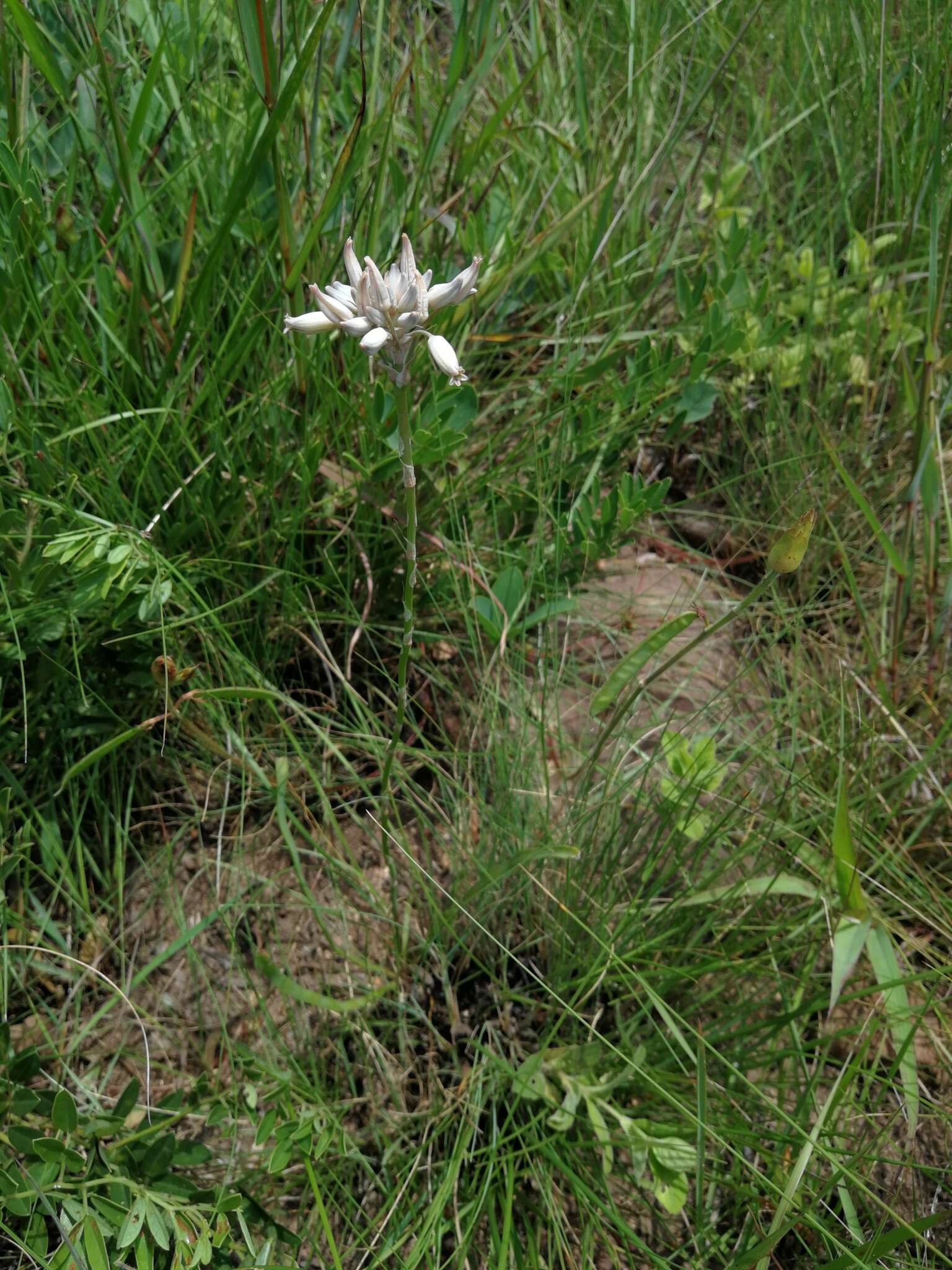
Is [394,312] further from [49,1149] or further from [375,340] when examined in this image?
[49,1149]

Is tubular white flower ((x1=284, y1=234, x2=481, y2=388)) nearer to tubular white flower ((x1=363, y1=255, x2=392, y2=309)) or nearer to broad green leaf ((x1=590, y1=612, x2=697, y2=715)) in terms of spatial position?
tubular white flower ((x1=363, y1=255, x2=392, y2=309))

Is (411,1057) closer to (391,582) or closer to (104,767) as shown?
(104,767)

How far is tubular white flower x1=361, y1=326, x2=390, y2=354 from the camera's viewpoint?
3.35 ft

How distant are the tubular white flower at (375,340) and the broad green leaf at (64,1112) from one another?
964mm

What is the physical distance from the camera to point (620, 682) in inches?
58.0

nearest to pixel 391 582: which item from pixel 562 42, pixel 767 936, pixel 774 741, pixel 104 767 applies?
pixel 104 767

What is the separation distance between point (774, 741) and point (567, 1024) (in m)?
0.58

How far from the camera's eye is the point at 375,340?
1.03m

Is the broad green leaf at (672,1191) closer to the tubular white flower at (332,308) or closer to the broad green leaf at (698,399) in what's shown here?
the tubular white flower at (332,308)

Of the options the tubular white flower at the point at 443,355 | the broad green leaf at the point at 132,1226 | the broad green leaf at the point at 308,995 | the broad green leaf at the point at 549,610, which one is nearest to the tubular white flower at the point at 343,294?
the tubular white flower at the point at 443,355

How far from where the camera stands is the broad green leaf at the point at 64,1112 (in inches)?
50.3

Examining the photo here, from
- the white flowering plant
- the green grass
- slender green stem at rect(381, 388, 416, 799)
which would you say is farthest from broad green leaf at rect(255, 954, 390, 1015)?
the white flowering plant

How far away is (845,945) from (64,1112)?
1.06 metres

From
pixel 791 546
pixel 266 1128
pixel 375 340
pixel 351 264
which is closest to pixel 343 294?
pixel 351 264
